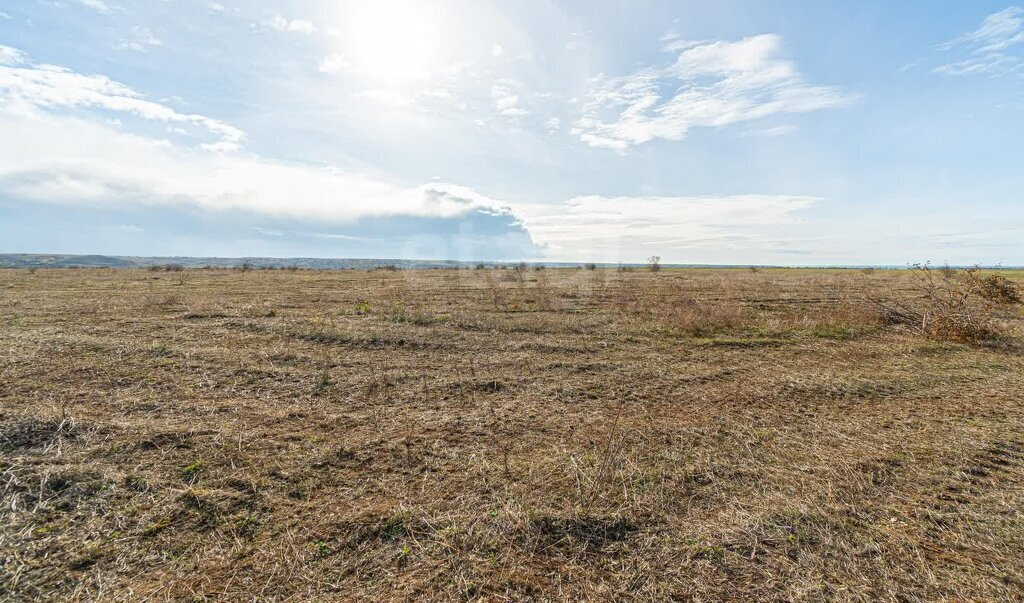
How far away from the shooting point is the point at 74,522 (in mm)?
3814

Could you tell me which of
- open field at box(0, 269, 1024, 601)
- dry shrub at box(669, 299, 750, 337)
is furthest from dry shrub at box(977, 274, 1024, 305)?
dry shrub at box(669, 299, 750, 337)

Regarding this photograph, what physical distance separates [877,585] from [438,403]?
5716mm

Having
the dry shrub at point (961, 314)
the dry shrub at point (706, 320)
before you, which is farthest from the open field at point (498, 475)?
the dry shrub at point (706, 320)

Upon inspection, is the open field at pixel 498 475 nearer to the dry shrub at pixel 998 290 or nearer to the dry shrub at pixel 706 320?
the dry shrub at pixel 706 320

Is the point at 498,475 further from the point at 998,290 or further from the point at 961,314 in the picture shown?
the point at 998,290

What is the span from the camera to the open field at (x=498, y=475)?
341 centimetres

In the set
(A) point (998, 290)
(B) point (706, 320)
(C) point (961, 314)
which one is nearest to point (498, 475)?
(B) point (706, 320)

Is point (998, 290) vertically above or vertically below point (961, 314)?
above

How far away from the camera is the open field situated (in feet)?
11.2

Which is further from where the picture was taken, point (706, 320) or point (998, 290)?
point (998, 290)

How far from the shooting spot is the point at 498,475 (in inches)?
191

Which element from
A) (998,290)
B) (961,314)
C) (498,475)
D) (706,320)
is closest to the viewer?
(498,475)

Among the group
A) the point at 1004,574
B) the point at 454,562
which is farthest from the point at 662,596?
the point at 1004,574

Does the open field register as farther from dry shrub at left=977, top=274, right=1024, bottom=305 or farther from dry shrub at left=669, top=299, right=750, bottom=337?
dry shrub at left=977, top=274, right=1024, bottom=305
